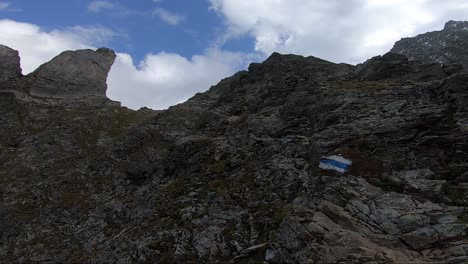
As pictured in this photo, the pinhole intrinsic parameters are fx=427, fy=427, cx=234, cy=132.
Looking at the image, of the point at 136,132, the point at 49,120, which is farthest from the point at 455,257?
the point at 49,120

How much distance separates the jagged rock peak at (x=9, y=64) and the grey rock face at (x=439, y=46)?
68.7m

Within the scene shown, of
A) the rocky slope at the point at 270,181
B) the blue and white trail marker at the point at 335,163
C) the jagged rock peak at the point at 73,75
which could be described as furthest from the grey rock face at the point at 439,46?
the blue and white trail marker at the point at 335,163

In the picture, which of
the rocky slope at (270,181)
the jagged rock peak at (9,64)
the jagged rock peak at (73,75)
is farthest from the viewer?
the jagged rock peak at (9,64)

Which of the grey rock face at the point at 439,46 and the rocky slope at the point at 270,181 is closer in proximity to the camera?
the rocky slope at the point at 270,181

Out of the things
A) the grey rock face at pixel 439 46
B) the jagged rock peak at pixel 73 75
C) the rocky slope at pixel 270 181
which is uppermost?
the grey rock face at pixel 439 46

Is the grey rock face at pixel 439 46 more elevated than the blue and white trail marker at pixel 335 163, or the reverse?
the grey rock face at pixel 439 46

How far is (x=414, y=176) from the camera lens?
2183 centimetres

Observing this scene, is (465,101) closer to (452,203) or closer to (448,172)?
(448,172)

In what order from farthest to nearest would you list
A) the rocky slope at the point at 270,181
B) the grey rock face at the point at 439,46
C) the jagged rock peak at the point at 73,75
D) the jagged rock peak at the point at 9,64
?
the grey rock face at the point at 439,46
the jagged rock peak at the point at 9,64
the jagged rock peak at the point at 73,75
the rocky slope at the point at 270,181

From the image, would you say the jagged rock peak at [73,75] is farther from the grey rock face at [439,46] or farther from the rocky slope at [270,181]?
the grey rock face at [439,46]

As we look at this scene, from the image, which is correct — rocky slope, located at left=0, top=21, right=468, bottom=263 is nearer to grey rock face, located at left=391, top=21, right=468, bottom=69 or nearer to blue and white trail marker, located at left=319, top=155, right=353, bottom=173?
blue and white trail marker, located at left=319, top=155, right=353, bottom=173

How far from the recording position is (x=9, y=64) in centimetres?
6838

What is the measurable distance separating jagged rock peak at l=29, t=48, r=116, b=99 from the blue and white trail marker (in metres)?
51.3

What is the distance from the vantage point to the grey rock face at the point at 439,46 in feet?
290
